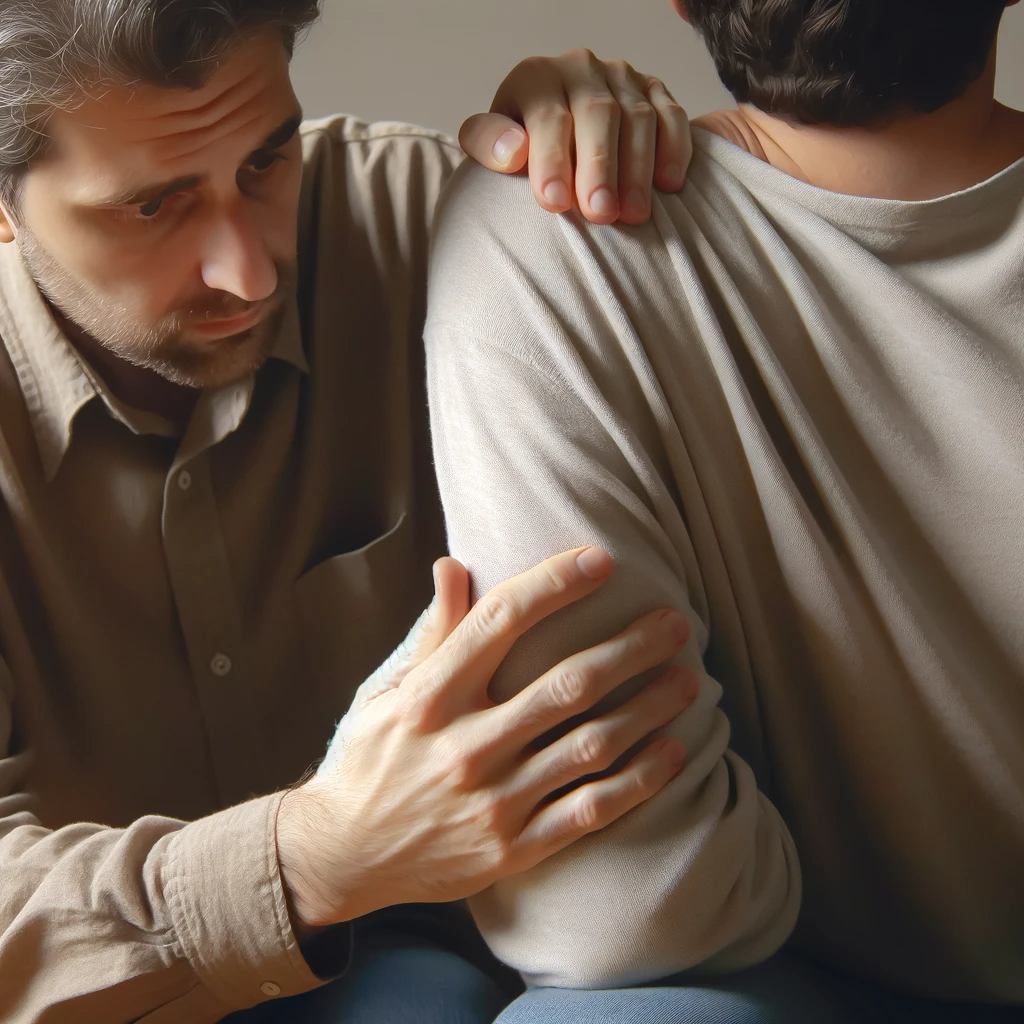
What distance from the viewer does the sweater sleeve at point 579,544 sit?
80 centimetres

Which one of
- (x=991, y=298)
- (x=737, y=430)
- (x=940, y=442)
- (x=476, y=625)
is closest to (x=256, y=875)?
(x=476, y=625)

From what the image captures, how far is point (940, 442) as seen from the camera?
95cm

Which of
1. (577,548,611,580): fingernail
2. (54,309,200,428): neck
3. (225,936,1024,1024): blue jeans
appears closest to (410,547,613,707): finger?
(577,548,611,580): fingernail

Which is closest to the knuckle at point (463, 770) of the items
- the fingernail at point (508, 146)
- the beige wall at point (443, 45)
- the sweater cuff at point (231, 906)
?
the sweater cuff at point (231, 906)

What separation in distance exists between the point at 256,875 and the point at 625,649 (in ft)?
1.35

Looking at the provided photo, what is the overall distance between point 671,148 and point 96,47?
20.8 inches

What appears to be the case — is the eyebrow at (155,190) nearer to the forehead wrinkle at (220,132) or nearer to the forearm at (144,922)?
the forehead wrinkle at (220,132)

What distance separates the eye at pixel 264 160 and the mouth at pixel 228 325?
0.47 ft

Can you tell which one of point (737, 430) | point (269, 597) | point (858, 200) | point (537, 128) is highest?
point (537, 128)

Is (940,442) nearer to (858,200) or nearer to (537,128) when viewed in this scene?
(858,200)

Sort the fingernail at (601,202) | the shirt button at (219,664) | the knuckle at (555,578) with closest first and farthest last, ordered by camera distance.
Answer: the knuckle at (555,578) < the fingernail at (601,202) < the shirt button at (219,664)

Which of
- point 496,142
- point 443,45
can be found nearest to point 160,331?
point 496,142

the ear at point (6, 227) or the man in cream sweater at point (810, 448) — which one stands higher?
the ear at point (6, 227)

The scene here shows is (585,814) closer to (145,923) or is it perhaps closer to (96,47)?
(145,923)
